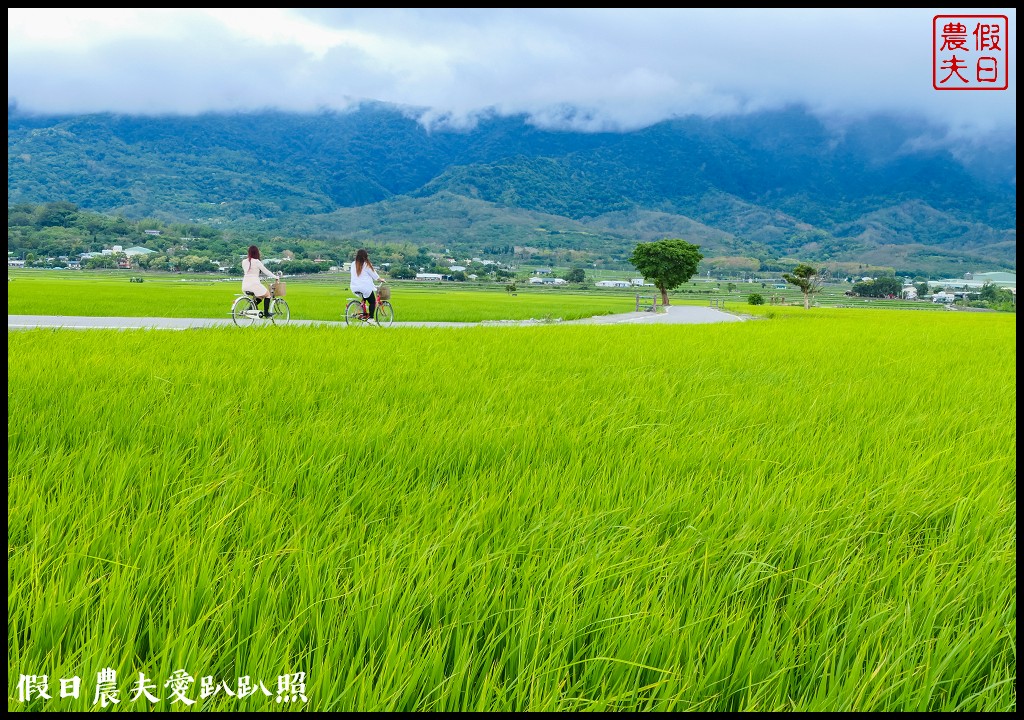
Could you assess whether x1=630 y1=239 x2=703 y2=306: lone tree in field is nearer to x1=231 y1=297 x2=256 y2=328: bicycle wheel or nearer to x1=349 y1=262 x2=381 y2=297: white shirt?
x1=349 y1=262 x2=381 y2=297: white shirt

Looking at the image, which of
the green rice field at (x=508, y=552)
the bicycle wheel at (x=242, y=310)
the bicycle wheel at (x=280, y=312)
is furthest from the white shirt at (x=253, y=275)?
the green rice field at (x=508, y=552)

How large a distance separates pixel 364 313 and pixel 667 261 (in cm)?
3908

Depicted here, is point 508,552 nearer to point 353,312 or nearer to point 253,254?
point 253,254

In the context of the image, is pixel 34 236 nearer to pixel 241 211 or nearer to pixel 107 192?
pixel 241 211

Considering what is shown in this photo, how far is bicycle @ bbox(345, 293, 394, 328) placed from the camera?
1146 centimetres

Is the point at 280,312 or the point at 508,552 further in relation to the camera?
the point at 280,312

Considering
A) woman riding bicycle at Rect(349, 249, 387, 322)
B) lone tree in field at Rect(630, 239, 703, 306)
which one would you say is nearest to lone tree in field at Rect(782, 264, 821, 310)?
lone tree in field at Rect(630, 239, 703, 306)

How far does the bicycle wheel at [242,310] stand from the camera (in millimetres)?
11227

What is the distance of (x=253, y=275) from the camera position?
11.0 metres

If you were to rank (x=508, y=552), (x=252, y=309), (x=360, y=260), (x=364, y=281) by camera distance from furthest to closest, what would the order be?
(x=252, y=309) < (x=364, y=281) < (x=360, y=260) < (x=508, y=552)

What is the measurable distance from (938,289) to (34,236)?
102 metres

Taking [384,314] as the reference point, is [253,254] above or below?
above

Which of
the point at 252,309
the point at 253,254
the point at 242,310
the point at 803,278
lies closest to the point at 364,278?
the point at 253,254

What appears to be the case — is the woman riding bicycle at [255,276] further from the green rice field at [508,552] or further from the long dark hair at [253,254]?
the green rice field at [508,552]
